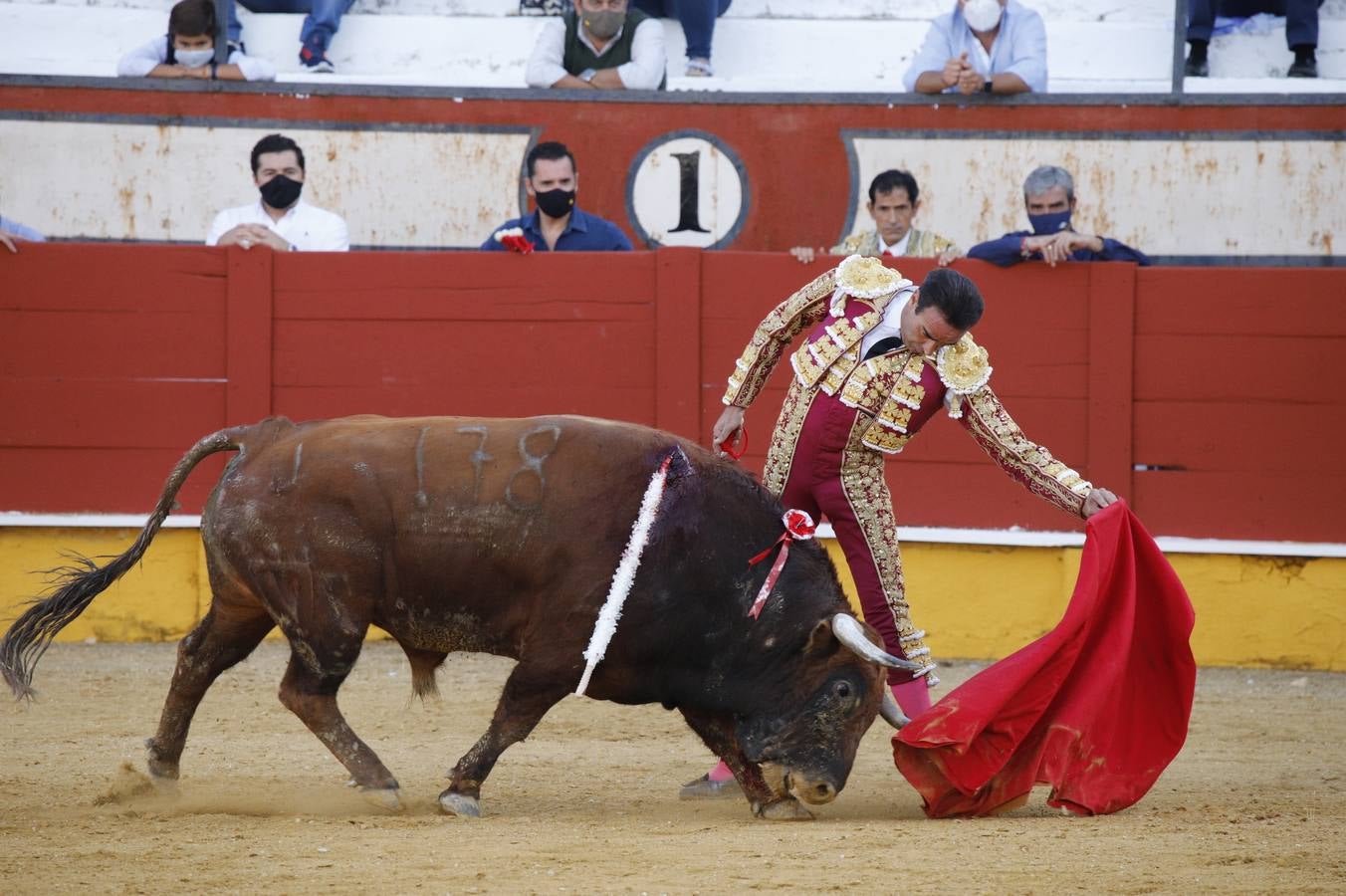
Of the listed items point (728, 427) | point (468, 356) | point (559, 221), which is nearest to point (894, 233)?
point (559, 221)

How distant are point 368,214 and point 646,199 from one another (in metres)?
1.15

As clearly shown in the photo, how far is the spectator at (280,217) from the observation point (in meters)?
6.79

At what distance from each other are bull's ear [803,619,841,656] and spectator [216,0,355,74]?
4.88 m

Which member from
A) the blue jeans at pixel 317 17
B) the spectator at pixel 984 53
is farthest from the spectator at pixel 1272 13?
Answer: the blue jeans at pixel 317 17

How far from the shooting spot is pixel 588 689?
4.24m

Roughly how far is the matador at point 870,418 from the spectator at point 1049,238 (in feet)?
6.84

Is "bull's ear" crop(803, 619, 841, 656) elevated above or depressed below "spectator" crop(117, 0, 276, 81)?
below

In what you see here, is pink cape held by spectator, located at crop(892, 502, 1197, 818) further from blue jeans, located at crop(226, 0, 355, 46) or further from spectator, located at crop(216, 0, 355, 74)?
blue jeans, located at crop(226, 0, 355, 46)

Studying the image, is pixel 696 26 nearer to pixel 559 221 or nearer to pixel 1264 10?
pixel 559 221

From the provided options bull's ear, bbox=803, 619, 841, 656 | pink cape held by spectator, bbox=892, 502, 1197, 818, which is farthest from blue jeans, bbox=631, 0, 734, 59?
bull's ear, bbox=803, 619, 841, 656

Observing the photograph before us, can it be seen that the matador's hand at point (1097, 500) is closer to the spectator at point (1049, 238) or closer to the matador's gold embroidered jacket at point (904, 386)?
the matador's gold embroidered jacket at point (904, 386)

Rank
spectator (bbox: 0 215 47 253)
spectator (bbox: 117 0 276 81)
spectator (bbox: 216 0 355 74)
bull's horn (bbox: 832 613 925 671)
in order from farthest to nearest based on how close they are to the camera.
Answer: spectator (bbox: 216 0 355 74), spectator (bbox: 117 0 276 81), spectator (bbox: 0 215 47 253), bull's horn (bbox: 832 613 925 671)

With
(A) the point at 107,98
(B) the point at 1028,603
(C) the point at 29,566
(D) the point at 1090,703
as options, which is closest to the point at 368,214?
(A) the point at 107,98

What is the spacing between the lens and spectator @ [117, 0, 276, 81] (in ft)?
24.3
